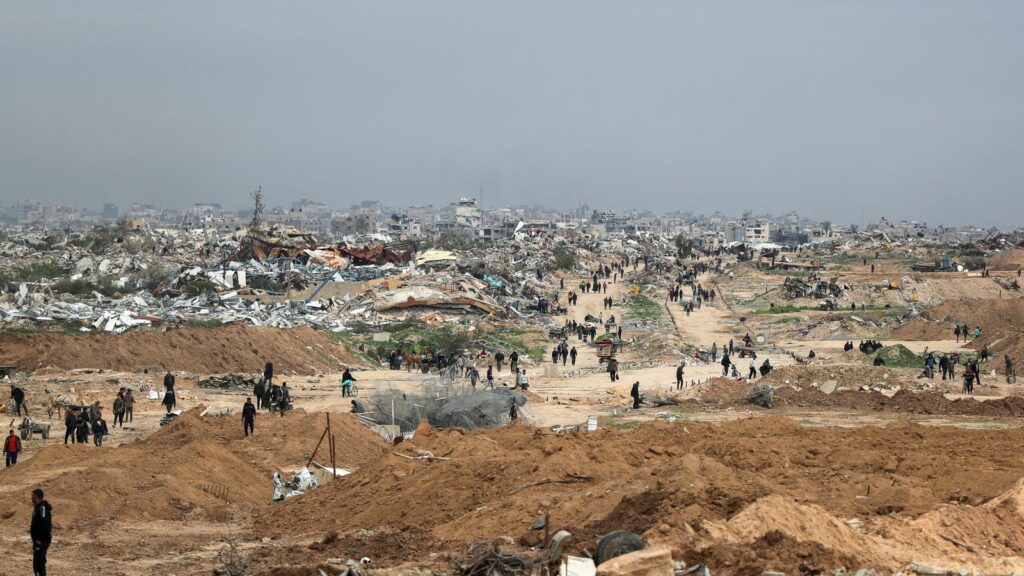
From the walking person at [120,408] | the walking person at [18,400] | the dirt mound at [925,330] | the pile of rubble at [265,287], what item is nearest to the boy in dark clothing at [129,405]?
the walking person at [120,408]

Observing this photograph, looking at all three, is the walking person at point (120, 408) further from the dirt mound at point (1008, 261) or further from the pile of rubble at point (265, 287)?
the dirt mound at point (1008, 261)

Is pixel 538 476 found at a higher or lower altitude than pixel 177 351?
higher

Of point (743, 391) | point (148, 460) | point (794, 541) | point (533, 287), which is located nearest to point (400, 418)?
point (148, 460)

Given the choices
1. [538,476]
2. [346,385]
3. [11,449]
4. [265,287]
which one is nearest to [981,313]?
[346,385]

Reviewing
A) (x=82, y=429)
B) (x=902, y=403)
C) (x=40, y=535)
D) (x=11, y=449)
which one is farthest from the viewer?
(x=902, y=403)

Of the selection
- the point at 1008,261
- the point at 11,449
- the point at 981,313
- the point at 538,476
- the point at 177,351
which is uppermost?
the point at 538,476

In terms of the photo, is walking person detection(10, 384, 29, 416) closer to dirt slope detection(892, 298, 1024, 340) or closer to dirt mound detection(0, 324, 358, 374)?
dirt mound detection(0, 324, 358, 374)

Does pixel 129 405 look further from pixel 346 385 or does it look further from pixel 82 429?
pixel 346 385
